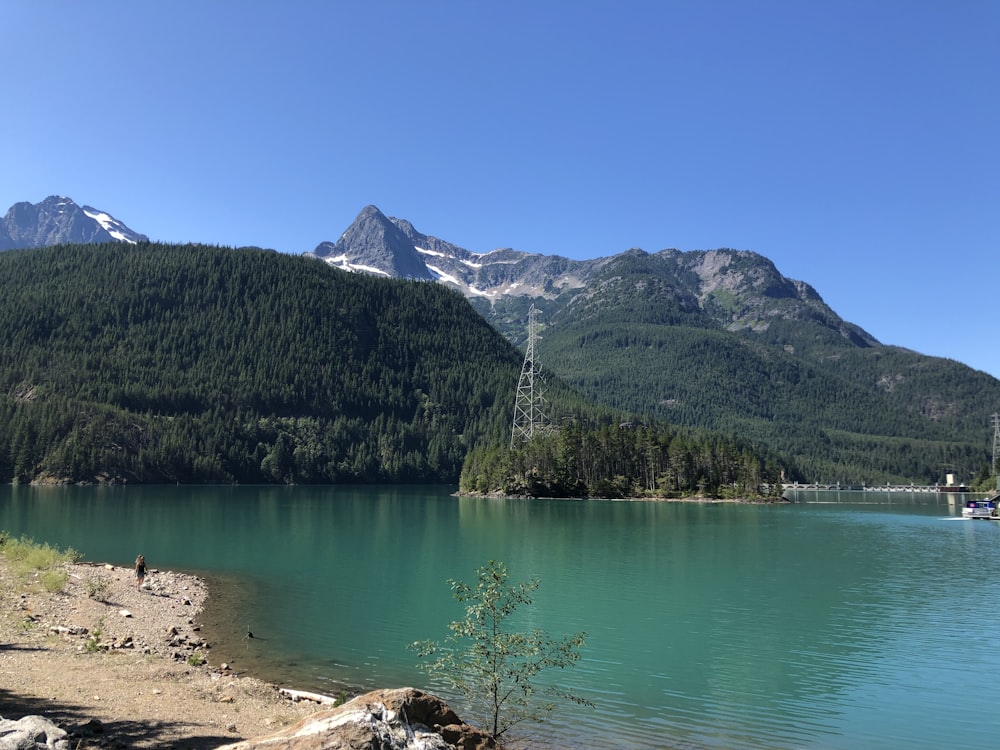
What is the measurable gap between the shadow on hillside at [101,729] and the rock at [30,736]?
94.2 inches

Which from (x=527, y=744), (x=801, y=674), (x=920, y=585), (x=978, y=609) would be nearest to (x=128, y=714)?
(x=527, y=744)

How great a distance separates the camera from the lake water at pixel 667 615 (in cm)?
2006

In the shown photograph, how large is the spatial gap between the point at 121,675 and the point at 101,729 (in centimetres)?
632

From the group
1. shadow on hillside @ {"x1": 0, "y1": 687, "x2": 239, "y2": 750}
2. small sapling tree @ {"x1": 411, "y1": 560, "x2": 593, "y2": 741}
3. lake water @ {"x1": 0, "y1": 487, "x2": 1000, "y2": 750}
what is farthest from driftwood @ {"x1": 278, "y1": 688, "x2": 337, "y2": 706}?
shadow on hillside @ {"x1": 0, "y1": 687, "x2": 239, "y2": 750}

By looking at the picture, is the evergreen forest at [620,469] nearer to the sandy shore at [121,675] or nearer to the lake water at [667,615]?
the lake water at [667,615]

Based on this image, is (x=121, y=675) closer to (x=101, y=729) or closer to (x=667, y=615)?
(x=101, y=729)

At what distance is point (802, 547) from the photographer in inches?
2506

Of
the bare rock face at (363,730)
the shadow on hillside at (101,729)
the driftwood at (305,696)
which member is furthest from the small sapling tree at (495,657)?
the shadow on hillside at (101,729)

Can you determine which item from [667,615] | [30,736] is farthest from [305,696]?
[667,615]

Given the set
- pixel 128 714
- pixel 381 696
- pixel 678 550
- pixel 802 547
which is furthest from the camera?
pixel 802 547

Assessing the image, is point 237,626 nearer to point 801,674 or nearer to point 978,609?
point 801,674

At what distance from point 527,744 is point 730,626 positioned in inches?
698

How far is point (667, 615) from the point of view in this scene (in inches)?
1324

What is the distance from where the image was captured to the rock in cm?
921
